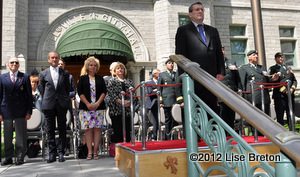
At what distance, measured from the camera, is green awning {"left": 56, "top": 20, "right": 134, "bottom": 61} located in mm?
11039

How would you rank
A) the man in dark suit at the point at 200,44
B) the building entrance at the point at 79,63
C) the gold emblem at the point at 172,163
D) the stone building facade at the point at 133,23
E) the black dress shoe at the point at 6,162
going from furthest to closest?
the building entrance at the point at 79,63
the stone building facade at the point at 133,23
the black dress shoe at the point at 6,162
the man in dark suit at the point at 200,44
the gold emblem at the point at 172,163

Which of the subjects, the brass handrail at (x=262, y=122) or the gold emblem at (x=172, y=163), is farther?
the gold emblem at (x=172, y=163)

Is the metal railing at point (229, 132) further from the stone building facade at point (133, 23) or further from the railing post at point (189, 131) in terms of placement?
the stone building facade at point (133, 23)

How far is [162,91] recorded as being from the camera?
23.7 feet

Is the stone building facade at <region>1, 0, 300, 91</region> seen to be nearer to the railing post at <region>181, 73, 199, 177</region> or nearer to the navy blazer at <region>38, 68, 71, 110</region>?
the navy blazer at <region>38, 68, 71, 110</region>

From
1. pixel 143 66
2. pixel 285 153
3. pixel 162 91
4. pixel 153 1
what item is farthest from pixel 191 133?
pixel 153 1

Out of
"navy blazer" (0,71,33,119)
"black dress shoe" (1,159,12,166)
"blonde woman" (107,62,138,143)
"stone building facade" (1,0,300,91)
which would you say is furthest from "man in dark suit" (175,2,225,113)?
"stone building facade" (1,0,300,91)

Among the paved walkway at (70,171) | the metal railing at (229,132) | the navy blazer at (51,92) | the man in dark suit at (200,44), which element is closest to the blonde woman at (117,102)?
the navy blazer at (51,92)

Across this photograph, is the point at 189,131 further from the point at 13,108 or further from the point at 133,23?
the point at 133,23

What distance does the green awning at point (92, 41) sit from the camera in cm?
1104

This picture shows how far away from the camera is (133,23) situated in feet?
44.1

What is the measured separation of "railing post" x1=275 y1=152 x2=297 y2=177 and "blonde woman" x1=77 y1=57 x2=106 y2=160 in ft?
Answer: 14.4

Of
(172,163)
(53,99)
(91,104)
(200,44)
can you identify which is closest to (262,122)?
(172,163)

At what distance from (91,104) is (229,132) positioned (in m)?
3.84
